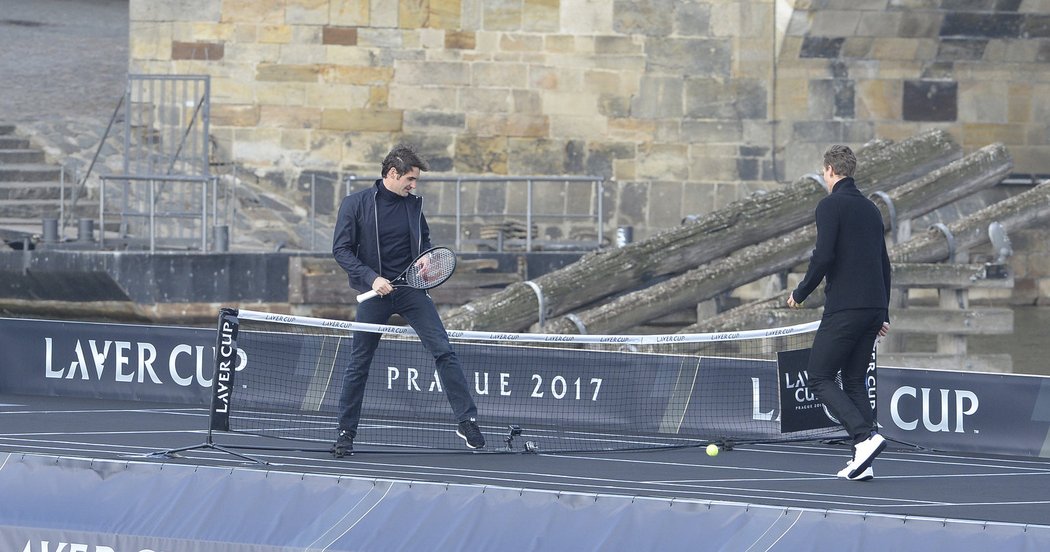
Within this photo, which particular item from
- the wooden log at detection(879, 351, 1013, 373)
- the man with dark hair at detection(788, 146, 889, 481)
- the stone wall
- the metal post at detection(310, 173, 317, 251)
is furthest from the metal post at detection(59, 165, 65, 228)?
the man with dark hair at detection(788, 146, 889, 481)

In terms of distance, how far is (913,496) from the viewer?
307 inches

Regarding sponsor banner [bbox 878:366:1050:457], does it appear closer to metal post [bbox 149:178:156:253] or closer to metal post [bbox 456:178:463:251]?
metal post [bbox 456:178:463:251]

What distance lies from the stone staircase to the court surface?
788cm

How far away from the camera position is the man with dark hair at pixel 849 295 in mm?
8266

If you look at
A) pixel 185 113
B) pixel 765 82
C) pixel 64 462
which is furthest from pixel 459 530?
pixel 765 82

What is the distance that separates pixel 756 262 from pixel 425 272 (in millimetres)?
6841

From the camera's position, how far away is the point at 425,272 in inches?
344

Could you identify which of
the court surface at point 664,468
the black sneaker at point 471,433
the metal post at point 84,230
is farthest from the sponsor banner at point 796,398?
the metal post at point 84,230

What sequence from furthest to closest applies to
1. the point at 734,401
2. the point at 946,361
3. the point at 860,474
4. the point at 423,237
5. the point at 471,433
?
the point at 946,361
the point at 734,401
the point at 423,237
the point at 471,433
the point at 860,474

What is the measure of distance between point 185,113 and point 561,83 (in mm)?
4341

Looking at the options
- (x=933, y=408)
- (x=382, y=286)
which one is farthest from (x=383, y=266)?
(x=933, y=408)

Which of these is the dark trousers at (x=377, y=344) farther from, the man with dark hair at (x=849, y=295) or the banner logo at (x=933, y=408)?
the banner logo at (x=933, y=408)

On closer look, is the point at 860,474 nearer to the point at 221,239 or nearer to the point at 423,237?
the point at 423,237

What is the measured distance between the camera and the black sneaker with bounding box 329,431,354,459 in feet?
28.8
